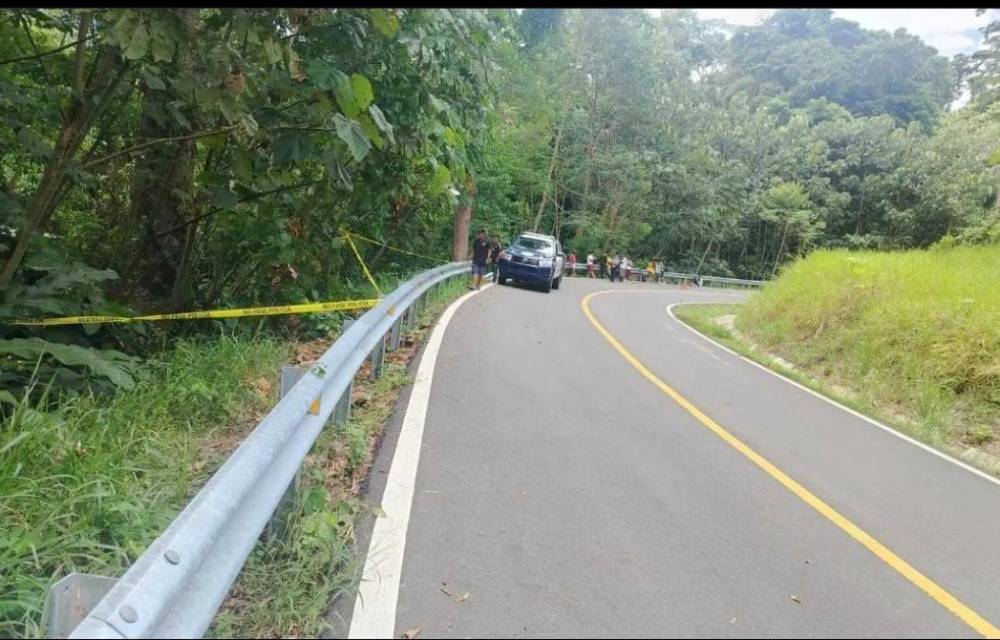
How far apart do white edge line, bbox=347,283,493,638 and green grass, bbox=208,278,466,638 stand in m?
0.12

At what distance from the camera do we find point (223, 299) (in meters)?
9.43

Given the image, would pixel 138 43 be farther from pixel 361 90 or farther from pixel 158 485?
pixel 158 485

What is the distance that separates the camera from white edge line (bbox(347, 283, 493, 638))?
3.13 metres

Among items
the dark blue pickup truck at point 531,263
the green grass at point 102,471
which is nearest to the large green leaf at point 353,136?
the green grass at point 102,471

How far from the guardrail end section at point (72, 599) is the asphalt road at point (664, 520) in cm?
129

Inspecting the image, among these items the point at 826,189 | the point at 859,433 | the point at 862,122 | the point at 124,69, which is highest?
the point at 862,122

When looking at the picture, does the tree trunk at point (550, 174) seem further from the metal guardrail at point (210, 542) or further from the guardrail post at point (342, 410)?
the metal guardrail at point (210, 542)

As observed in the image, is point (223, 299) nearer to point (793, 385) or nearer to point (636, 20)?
point (793, 385)

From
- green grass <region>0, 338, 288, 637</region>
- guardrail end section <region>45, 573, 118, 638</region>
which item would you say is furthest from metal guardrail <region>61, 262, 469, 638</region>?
green grass <region>0, 338, 288, 637</region>

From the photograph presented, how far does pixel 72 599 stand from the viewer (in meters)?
2.25

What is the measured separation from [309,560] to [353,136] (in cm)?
238

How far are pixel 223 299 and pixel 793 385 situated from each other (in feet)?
26.8

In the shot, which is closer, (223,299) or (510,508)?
(510,508)

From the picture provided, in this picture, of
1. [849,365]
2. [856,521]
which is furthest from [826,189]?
[856,521]
